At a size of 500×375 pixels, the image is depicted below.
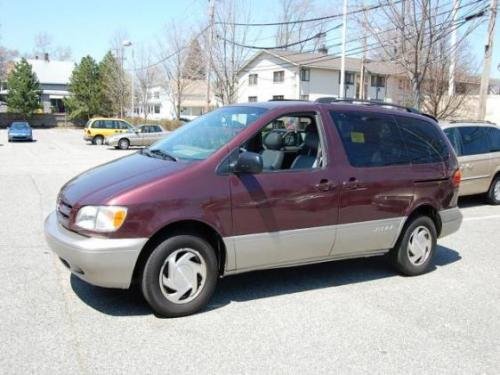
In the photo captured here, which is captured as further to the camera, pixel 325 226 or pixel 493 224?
pixel 493 224

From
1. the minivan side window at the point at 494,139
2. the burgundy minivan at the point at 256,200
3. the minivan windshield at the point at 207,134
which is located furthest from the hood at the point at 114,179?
the minivan side window at the point at 494,139

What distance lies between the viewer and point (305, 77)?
51.5 meters

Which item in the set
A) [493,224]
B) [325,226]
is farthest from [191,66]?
[325,226]

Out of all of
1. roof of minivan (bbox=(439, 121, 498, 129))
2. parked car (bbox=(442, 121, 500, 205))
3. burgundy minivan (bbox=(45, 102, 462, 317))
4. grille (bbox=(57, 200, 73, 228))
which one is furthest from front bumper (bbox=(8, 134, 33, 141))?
grille (bbox=(57, 200, 73, 228))

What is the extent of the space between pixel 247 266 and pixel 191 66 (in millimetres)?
45257

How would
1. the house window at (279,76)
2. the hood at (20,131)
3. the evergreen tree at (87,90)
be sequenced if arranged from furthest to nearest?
the evergreen tree at (87,90), the house window at (279,76), the hood at (20,131)

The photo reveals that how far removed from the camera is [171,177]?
427 centimetres

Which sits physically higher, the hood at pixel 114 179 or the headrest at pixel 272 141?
the headrest at pixel 272 141

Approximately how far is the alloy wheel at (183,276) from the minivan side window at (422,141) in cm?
277

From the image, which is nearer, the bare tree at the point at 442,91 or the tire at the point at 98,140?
the bare tree at the point at 442,91

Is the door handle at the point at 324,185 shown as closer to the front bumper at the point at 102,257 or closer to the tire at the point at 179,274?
the tire at the point at 179,274

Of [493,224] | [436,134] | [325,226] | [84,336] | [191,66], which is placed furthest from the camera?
[191,66]

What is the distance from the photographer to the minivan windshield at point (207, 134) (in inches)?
186

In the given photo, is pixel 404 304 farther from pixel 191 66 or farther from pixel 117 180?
pixel 191 66
